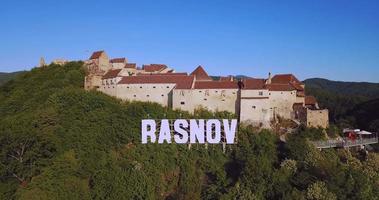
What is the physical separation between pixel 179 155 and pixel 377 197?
21.2 metres

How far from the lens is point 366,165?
4556cm

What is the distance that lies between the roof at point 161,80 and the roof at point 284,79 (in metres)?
12.9

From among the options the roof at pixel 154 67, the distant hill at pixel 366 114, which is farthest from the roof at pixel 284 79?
the distant hill at pixel 366 114

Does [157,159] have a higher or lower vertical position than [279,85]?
lower

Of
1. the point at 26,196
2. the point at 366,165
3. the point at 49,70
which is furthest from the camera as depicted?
the point at 49,70

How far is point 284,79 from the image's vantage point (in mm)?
57406

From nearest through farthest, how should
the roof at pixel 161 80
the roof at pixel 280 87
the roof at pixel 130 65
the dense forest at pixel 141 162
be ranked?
the dense forest at pixel 141 162, the roof at pixel 280 87, the roof at pixel 161 80, the roof at pixel 130 65

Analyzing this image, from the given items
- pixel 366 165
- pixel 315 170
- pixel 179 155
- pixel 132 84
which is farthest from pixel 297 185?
pixel 132 84

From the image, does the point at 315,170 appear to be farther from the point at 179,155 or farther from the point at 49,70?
the point at 49,70

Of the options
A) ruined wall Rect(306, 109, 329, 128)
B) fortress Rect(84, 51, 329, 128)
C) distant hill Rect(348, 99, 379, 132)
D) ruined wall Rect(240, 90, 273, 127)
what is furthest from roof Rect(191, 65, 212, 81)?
distant hill Rect(348, 99, 379, 132)

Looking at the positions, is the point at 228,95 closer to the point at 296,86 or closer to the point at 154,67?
the point at 296,86

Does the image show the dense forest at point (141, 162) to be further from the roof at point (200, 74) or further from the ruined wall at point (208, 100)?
the roof at point (200, 74)

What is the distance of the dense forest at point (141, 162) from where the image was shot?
134 feet

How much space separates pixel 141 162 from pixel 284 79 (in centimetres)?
2394
